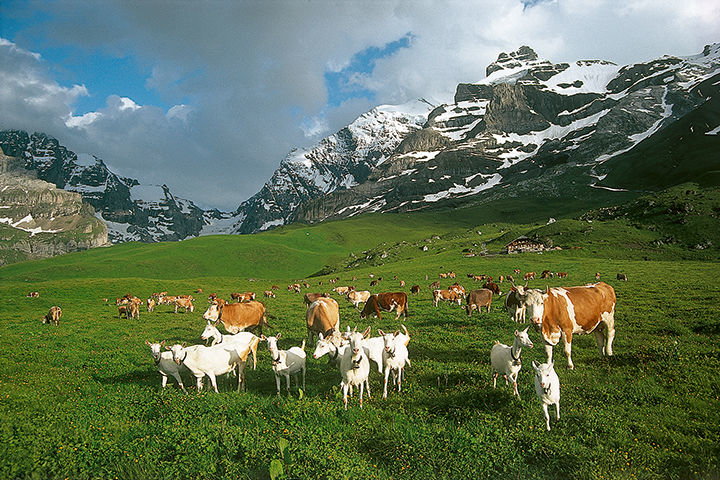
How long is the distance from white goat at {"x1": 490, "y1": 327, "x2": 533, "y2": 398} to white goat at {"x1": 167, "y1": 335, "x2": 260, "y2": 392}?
830 centimetres

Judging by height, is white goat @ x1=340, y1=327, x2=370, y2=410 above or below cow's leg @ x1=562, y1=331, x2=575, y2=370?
above

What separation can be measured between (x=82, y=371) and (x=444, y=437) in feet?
47.5

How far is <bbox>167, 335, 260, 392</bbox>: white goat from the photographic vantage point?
40.7 feet

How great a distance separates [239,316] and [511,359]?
14.0 meters

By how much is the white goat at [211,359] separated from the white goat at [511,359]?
8299 mm

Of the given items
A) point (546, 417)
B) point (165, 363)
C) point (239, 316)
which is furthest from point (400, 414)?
point (239, 316)

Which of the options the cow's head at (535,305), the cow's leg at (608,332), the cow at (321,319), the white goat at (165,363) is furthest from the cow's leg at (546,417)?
the white goat at (165,363)

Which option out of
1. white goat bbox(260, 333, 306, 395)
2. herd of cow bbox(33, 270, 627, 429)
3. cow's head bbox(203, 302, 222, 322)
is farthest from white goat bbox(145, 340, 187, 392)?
cow's head bbox(203, 302, 222, 322)

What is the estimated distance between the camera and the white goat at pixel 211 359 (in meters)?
12.4

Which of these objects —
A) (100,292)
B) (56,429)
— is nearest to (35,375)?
(56,429)

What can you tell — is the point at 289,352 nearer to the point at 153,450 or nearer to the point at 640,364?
the point at 153,450

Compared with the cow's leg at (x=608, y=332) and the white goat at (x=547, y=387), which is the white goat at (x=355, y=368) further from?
the cow's leg at (x=608, y=332)

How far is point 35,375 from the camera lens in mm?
14422

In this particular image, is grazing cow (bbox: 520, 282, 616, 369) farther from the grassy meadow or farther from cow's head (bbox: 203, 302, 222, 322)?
cow's head (bbox: 203, 302, 222, 322)
